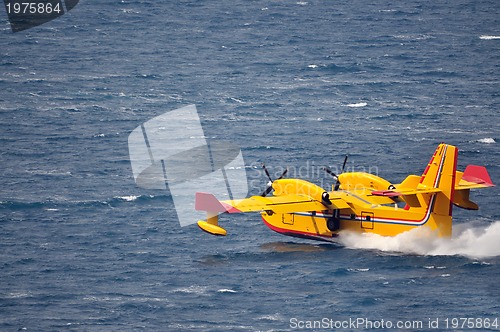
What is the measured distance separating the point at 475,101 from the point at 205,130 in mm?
36561

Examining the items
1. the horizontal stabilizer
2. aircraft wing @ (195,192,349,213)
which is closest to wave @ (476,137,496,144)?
the horizontal stabilizer

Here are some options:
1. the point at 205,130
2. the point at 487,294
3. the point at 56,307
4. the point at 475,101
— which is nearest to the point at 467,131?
the point at 475,101

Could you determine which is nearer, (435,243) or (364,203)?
(435,243)

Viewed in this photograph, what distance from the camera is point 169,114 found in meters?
149

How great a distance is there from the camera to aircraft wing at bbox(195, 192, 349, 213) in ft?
289

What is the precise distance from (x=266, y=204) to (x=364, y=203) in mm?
8539

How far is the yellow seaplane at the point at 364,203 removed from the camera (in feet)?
289

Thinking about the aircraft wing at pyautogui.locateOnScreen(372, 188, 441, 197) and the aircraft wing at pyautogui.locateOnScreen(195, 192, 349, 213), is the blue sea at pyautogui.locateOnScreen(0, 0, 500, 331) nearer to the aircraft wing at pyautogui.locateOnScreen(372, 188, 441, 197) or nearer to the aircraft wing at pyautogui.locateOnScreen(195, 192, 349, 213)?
the aircraft wing at pyautogui.locateOnScreen(195, 192, 349, 213)

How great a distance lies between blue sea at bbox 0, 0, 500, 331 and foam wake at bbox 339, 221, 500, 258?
18 centimetres

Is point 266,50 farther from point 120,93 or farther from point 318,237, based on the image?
point 318,237

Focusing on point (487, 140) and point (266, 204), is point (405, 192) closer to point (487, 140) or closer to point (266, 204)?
point (266, 204)

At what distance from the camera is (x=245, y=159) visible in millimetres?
126062

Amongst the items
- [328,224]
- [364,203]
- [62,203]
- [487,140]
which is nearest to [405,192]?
[364,203]

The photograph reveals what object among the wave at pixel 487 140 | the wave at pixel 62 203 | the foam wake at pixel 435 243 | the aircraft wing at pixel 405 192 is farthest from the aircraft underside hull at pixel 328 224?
the wave at pixel 487 140
